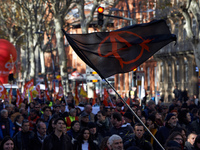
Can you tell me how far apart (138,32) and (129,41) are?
0.19m

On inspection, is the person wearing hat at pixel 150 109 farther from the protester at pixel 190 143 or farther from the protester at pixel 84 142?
the protester at pixel 190 143

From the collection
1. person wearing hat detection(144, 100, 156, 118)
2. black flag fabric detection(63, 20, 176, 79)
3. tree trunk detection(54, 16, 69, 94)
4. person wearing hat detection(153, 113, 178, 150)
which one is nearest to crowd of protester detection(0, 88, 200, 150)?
person wearing hat detection(153, 113, 178, 150)

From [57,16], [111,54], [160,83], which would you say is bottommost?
[160,83]

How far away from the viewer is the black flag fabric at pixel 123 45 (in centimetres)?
828

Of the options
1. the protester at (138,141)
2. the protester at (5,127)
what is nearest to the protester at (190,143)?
the protester at (138,141)

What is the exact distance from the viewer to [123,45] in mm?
8602

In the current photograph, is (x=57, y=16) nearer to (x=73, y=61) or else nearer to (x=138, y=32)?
(x=138, y=32)

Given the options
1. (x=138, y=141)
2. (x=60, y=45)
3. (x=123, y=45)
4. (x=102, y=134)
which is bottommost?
(x=102, y=134)

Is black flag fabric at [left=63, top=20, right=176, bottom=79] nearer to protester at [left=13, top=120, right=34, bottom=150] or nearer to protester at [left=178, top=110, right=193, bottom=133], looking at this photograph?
protester at [left=13, top=120, right=34, bottom=150]

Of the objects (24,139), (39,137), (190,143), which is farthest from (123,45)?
(24,139)

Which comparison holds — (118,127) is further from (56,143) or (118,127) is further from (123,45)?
(123,45)

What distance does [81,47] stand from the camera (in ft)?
26.9

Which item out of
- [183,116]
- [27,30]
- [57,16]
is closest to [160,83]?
[27,30]

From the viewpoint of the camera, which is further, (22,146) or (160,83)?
(160,83)
